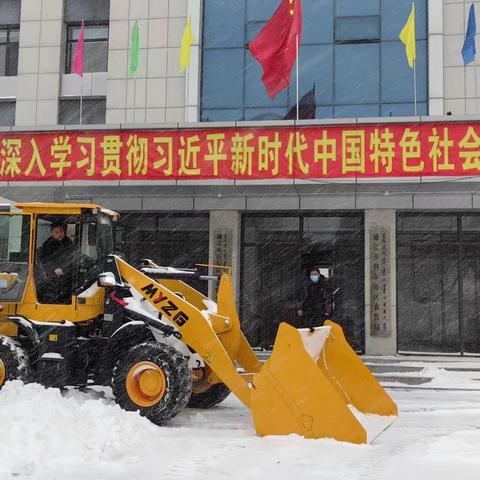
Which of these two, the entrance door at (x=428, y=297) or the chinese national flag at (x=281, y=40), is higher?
the chinese national flag at (x=281, y=40)

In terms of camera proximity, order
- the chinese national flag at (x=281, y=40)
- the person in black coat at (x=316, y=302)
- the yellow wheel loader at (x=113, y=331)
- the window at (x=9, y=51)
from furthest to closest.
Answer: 1. the window at (x=9, y=51)
2. the chinese national flag at (x=281, y=40)
3. the person in black coat at (x=316, y=302)
4. the yellow wheel loader at (x=113, y=331)

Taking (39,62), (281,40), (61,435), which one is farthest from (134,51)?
(61,435)

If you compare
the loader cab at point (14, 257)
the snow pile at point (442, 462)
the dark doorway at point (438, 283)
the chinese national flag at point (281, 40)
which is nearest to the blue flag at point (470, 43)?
the dark doorway at point (438, 283)

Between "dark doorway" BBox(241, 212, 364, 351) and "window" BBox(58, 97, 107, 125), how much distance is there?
5.90 metres

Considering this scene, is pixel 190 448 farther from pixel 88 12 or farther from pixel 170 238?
pixel 88 12

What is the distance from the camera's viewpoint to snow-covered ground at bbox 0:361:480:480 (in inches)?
199

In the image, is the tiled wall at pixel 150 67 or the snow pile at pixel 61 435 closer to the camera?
the snow pile at pixel 61 435

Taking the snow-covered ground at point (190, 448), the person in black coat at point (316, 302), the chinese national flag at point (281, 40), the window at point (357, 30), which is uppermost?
the window at point (357, 30)

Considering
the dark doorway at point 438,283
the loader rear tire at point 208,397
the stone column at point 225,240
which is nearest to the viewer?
the loader rear tire at point 208,397

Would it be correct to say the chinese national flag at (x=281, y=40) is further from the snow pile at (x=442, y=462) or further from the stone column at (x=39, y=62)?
the snow pile at (x=442, y=462)

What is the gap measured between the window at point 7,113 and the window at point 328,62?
617 centimetres

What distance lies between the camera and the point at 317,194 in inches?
608

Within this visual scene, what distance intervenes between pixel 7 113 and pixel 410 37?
11997 millimetres

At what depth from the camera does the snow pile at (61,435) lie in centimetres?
504
